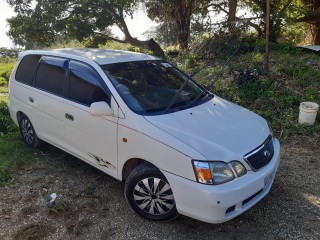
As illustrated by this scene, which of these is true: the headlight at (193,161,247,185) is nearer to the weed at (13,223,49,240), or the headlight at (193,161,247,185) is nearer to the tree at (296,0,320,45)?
the weed at (13,223,49,240)

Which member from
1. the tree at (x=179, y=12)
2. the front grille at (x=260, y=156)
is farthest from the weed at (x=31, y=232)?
the tree at (x=179, y=12)

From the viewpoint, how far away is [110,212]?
12.1 ft

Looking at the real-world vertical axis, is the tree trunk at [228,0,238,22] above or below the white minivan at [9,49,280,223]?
above

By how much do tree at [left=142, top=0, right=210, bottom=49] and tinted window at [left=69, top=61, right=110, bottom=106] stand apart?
912cm

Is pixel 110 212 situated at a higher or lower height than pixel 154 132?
lower

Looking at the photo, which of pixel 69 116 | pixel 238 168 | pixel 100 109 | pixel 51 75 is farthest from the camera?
pixel 51 75

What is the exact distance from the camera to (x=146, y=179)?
11.0ft

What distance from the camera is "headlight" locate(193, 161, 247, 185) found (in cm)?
293

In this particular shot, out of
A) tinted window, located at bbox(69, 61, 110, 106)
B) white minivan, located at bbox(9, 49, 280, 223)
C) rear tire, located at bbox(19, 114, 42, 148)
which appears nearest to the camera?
white minivan, located at bbox(9, 49, 280, 223)

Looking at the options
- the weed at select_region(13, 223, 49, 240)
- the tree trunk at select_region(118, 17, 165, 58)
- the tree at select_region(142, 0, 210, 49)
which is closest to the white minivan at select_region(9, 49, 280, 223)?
the weed at select_region(13, 223, 49, 240)

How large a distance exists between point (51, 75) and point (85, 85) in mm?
804

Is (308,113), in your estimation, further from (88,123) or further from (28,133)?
(28,133)

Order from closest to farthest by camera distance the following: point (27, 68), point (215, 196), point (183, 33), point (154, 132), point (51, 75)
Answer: point (215, 196), point (154, 132), point (51, 75), point (27, 68), point (183, 33)

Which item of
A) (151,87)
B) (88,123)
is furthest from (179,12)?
(88,123)
